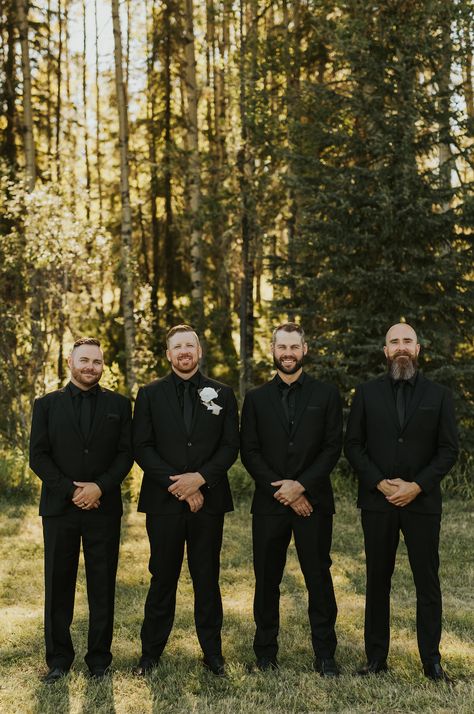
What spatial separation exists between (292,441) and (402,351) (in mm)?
943

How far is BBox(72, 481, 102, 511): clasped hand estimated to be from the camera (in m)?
4.96

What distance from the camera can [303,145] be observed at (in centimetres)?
1312

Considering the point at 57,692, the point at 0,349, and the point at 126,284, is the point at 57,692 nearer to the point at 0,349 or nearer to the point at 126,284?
the point at 0,349

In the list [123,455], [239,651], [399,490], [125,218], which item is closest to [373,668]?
[239,651]

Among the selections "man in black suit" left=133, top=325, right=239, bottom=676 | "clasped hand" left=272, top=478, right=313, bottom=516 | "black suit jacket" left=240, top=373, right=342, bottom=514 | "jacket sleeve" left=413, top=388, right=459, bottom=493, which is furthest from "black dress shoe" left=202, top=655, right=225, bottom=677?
"jacket sleeve" left=413, top=388, right=459, bottom=493

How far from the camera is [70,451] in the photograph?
511cm

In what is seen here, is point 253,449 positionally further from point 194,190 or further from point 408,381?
point 194,190

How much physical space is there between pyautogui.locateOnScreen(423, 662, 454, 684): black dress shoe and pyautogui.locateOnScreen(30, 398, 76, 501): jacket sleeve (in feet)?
8.37

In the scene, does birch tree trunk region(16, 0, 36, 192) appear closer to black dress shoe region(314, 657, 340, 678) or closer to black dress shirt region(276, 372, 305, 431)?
black dress shirt region(276, 372, 305, 431)

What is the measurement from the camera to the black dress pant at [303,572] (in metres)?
5.16

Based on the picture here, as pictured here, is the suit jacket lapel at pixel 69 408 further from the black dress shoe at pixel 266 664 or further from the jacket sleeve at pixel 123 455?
the black dress shoe at pixel 266 664

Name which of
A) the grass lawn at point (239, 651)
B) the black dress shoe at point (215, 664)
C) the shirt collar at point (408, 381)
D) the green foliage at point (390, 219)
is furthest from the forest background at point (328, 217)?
the black dress shoe at point (215, 664)

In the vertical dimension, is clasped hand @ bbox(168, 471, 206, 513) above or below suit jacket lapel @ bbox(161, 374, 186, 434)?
below

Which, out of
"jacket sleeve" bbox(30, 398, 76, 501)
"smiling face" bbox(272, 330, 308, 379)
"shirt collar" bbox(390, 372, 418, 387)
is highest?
"smiling face" bbox(272, 330, 308, 379)
